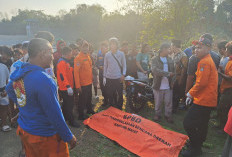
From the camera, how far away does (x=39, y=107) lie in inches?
69.8

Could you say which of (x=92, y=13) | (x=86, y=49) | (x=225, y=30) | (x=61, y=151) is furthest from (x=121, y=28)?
(x=61, y=151)

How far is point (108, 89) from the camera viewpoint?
16.9 ft

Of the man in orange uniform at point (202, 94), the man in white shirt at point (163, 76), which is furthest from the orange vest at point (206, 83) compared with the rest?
the man in white shirt at point (163, 76)

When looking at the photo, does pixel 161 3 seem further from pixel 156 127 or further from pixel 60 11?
pixel 60 11

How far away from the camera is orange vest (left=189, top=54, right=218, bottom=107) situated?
2898mm

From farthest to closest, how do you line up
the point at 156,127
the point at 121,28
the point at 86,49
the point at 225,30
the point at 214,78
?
the point at 225,30 → the point at 121,28 → the point at 86,49 → the point at 156,127 → the point at 214,78

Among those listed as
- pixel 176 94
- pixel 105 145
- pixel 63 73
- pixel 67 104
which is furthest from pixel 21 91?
pixel 176 94

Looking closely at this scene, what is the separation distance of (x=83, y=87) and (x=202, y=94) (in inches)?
112

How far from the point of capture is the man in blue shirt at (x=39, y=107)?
1681 mm

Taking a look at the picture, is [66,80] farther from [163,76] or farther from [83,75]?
[163,76]

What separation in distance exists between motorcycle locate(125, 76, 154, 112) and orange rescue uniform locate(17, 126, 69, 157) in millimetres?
3587

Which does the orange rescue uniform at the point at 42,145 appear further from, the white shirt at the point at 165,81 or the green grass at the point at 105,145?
the white shirt at the point at 165,81

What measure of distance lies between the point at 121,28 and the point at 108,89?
90.3ft

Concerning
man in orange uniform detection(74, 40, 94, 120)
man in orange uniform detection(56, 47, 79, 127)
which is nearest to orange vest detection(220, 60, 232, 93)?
man in orange uniform detection(74, 40, 94, 120)
